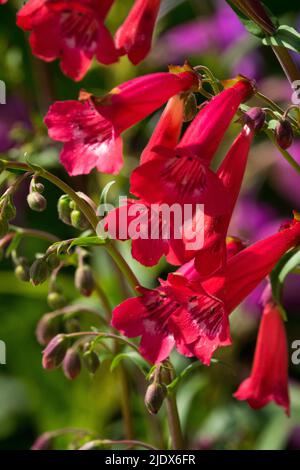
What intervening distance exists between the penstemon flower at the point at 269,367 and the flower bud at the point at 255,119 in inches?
16.9

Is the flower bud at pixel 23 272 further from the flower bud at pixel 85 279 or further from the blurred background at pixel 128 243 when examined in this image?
the blurred background at pixel 128 243

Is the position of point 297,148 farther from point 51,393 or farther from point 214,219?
point 214,219

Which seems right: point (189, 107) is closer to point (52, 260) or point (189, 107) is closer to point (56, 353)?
point (52, 260)

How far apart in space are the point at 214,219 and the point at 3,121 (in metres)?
2.01

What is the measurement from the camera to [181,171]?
151 centimetres

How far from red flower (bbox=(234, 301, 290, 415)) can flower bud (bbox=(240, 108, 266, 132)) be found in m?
0.44

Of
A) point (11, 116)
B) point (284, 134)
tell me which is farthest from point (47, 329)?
point (11, 116)

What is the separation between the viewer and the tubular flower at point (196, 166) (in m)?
1.42

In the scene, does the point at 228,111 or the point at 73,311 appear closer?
the point at 228,111

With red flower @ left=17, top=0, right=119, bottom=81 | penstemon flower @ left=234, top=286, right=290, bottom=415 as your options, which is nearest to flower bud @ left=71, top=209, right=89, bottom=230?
red flower @ left=17, top=0, right=119, bottom=81

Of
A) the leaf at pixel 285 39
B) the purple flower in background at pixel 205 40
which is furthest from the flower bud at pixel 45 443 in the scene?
the purple flower in background at pixel 205 40

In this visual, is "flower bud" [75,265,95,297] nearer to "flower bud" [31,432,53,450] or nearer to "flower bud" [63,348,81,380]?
"flower bud" [63,348,81,380]
